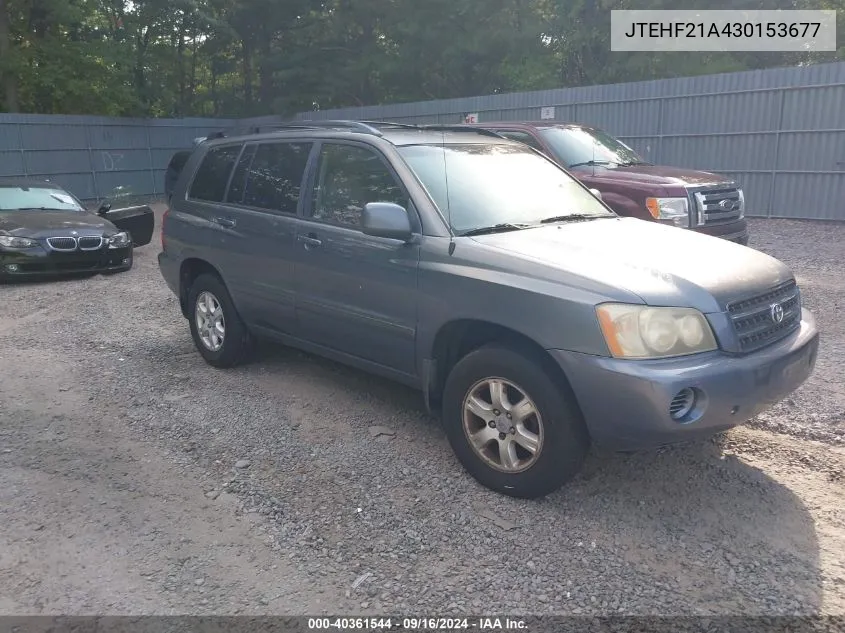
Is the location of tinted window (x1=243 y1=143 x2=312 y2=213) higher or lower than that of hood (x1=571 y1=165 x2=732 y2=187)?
higher

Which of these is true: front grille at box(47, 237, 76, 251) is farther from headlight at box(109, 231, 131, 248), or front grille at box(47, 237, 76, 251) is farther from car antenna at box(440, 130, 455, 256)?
car antenna at box(440, 130, 455, 256)

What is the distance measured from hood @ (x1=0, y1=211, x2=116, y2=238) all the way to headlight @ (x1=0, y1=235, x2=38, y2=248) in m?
0.06

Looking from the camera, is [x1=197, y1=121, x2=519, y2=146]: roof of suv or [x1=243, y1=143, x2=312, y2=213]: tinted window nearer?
[x1=197, y1=121, x2=519, y2=146]: roof of suv

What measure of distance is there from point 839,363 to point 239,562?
15.2ft

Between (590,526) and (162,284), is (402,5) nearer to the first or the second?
(162,284)

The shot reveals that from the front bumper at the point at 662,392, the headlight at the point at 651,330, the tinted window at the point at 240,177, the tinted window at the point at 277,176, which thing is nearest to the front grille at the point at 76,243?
the tinted window at the point at 240,177

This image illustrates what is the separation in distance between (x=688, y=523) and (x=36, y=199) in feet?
33.8

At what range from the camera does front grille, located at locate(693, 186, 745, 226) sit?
7812mm

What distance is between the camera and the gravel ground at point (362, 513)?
9.59 ft

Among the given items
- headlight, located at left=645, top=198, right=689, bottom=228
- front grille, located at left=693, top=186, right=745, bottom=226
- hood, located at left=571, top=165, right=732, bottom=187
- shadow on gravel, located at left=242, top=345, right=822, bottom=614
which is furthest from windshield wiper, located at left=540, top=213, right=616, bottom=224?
front grille, located at left=693, top=186, right=745, bottom=226

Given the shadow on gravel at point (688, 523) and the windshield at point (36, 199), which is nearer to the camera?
the shadow on gravel at point (688, 523)

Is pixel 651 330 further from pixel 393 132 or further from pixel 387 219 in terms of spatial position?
pixel 393 132

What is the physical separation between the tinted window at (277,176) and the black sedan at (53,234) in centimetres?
530

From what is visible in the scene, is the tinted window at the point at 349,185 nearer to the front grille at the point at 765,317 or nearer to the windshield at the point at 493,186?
the windshield at the point at 493,186
